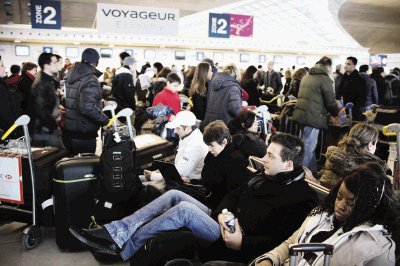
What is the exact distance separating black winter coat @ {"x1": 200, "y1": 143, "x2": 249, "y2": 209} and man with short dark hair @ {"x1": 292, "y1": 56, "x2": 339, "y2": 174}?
2.56 metres

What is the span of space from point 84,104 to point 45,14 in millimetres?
8560

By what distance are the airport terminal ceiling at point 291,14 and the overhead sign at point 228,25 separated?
3961mm

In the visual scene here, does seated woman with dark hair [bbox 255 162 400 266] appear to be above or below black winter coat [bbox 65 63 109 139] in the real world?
below

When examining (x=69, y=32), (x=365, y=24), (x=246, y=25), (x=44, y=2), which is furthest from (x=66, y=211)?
(x=365, y=24)

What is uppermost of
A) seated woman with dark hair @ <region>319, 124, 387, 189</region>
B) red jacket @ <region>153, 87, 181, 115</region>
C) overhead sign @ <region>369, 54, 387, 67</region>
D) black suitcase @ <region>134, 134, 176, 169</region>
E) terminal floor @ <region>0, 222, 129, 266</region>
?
overhead sign @ <region>369, 54, 387, 67</region>

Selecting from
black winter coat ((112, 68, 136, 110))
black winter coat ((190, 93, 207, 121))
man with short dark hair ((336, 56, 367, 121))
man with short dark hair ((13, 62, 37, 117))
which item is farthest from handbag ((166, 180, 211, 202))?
man with short dark hair ((336, 56, 367, 121))

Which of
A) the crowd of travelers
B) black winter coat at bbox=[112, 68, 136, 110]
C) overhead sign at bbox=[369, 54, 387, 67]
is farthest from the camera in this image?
overhead sign at bbox=[369, 54, 387, 67]

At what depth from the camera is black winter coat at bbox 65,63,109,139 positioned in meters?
4.30

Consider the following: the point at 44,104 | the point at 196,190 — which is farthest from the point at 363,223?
the point at 44,104

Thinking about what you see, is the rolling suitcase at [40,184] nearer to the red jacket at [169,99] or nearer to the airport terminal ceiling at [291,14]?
the red jacket at [169,99]

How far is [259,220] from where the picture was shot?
258 cm

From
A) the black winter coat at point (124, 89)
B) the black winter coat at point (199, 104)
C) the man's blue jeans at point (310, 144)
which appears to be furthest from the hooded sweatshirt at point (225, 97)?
the black winter coat at point (124, 89)

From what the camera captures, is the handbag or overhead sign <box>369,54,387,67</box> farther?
overhead sign <box>369,54,387,67</box>

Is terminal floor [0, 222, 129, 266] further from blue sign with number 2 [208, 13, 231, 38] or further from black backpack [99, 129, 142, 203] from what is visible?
blue sign with number 2 [208, 13, 231, 38]
